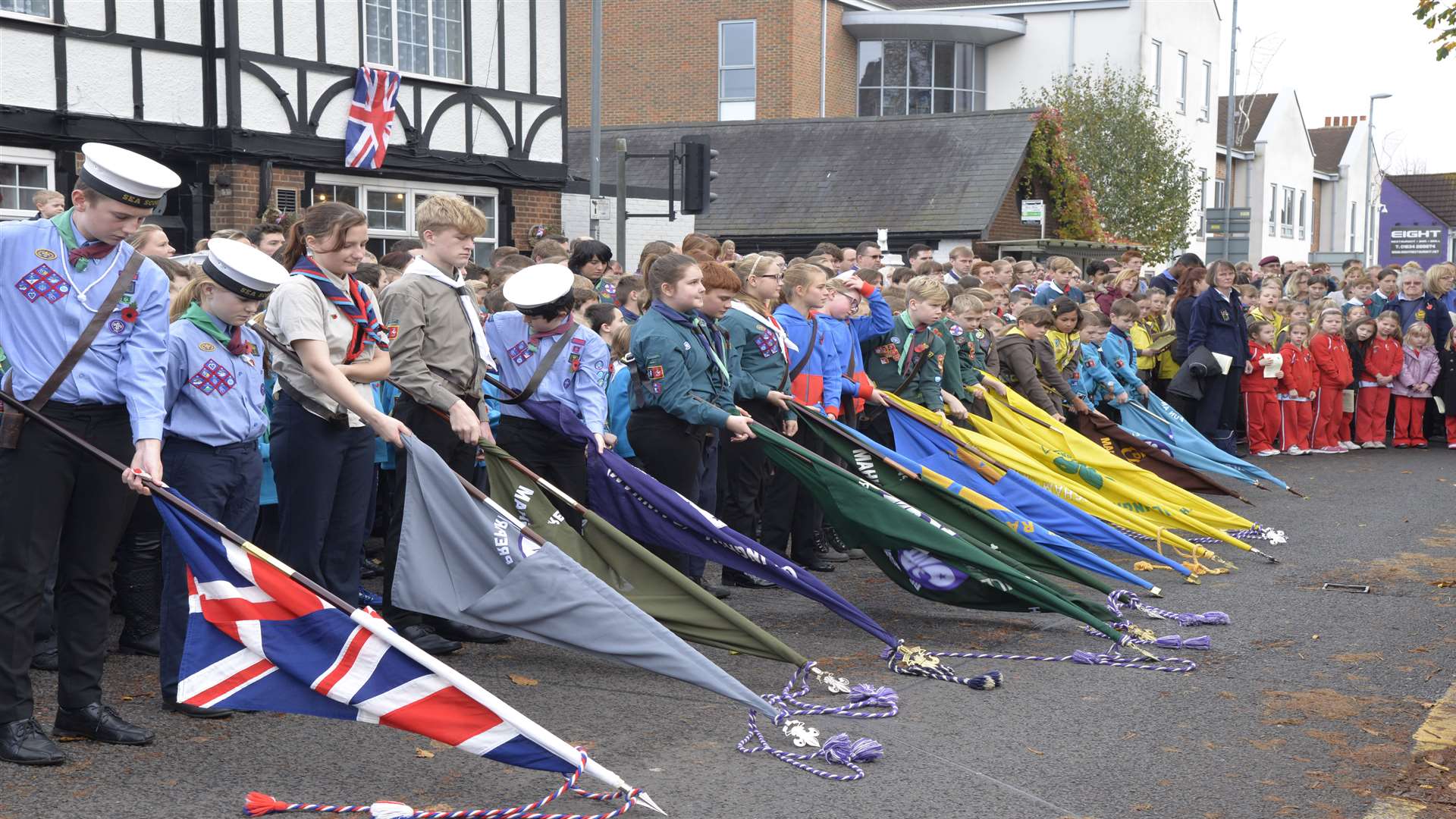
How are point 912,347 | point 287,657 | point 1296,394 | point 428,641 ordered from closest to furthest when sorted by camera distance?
point 287,657
point 428,641
point 912,347
point 1296,394

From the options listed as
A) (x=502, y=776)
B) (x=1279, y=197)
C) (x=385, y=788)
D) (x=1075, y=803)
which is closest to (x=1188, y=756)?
(x=1075, y=803)

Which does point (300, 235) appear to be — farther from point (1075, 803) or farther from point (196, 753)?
point (1075, 803)

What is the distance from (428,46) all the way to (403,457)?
14198mm

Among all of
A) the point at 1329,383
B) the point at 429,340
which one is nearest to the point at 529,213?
the point at 1329,383

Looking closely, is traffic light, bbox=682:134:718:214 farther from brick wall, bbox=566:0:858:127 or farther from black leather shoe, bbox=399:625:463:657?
brick wall, bbox=566:0:858:127

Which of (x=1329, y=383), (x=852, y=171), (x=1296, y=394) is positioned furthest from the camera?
(x=852, y=171)

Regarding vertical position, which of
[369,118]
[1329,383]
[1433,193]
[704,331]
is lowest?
[1329,383]

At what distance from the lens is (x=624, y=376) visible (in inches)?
347

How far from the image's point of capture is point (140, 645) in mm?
6906

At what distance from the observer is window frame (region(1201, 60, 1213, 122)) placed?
51.1 metres

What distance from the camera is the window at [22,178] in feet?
51.4

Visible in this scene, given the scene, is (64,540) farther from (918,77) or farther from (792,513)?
(918,77)

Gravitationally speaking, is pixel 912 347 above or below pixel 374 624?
above

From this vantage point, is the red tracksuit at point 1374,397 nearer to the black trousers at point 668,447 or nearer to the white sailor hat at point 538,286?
the black trousers at point 668,447
